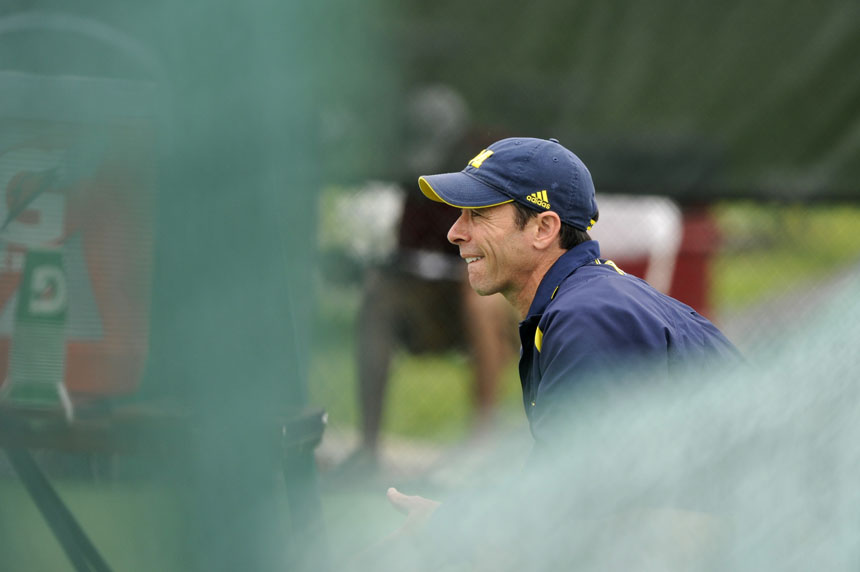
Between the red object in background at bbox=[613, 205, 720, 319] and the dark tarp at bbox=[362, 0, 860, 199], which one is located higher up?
the dark tarp at bbox=[362, 0, 860, 199]

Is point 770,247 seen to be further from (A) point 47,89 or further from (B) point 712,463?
(B) point 712,463

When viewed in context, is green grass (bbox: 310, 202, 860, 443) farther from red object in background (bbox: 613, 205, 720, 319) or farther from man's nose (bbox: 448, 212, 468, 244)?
man's nose (bbox: 448, 212, 468, 244)

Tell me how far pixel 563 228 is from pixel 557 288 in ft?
0.47

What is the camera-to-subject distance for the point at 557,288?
6.40ft

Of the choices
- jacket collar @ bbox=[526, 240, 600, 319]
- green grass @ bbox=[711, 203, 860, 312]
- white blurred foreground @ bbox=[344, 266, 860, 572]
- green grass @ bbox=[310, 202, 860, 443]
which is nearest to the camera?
white blurred foreground @ bbox=[344, 266, 860, 572]

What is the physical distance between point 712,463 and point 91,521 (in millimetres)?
1585

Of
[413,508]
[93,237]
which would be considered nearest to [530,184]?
[413,508]

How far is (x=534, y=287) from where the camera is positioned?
2.07 meters

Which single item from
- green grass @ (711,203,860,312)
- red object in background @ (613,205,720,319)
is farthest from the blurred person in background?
green grass @ (711,203,860,312)

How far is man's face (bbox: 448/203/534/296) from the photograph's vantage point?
2.04 m

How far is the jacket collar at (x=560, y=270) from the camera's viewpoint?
1961 millimetres

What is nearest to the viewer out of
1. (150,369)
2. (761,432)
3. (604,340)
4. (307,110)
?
(761,432)

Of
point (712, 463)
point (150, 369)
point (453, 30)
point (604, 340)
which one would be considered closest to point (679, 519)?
point (712, 463)

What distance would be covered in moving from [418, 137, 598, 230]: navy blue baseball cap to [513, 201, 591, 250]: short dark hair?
1 centimetres
